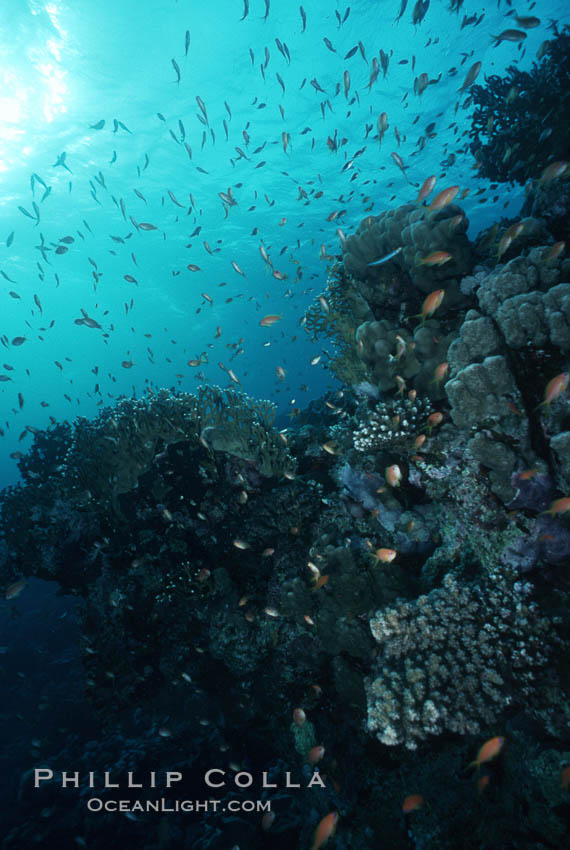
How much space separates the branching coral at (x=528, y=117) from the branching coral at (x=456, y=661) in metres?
10.6

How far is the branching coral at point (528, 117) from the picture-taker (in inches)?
369

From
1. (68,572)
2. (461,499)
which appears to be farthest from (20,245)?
(461,499)

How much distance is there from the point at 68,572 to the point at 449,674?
7.69m

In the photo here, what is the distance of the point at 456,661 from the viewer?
12.1 ft

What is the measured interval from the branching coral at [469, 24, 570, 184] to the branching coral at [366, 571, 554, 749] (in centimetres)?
1061

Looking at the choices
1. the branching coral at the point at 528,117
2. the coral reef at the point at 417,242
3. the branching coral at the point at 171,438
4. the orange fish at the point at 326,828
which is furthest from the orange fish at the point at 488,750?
the branching coral at the point at 528,117

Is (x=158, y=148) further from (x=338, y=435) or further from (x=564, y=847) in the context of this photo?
(x=564, y=847)

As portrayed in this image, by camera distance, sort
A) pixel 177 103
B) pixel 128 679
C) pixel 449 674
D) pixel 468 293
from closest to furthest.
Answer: pixel 449 674
pixel 468 293
pixel 128 679
pixel 177 103

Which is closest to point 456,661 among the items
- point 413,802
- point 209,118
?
point 413,802

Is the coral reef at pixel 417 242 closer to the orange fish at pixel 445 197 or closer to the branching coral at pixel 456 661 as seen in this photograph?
the orange fish at pixel 445 197

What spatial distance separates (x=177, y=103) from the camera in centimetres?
1961

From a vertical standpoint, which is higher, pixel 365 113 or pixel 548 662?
pixel 365 113

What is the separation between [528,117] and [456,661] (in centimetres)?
1354

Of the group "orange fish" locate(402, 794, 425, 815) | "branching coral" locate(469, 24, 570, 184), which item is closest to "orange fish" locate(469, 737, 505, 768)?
"orange fish" locate(402, 794, 425, 815)
